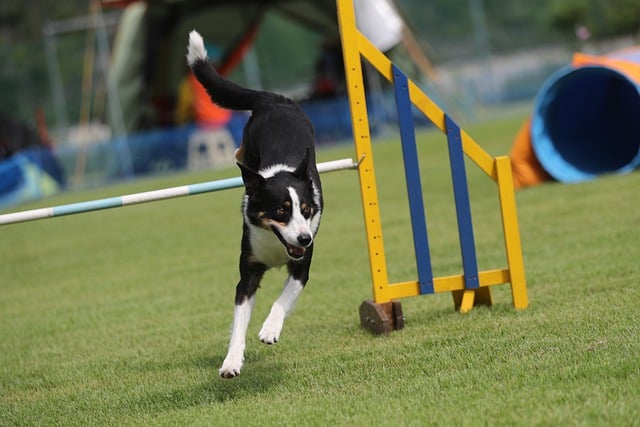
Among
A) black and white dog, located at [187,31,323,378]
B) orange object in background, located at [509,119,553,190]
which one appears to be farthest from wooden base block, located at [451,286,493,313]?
orange object in background, located at [509,119,553,190]

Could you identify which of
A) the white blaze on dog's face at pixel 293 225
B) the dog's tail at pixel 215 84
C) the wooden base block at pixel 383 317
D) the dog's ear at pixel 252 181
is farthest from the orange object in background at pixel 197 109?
the white blaze on dog's face at pixel 293 225

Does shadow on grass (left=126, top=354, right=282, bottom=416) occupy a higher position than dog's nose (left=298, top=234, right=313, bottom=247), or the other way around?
dog's nose (left=298, top=234, right=313, bottom=247)

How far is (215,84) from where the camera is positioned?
229 inches

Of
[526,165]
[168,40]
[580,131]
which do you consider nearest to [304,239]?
[526,165]

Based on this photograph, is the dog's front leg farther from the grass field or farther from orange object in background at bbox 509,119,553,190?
orange object in background at bbox 509,119,553,190

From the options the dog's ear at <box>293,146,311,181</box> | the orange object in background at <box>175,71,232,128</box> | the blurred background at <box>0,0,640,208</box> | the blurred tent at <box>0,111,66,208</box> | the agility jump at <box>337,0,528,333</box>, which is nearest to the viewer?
the dog's ear at <box>293,146,311,181</box>

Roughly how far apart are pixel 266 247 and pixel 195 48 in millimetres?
1533

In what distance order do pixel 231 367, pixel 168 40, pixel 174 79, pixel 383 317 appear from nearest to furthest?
pixel 231 367, pixel 383 317, pixel 168 40, pixel 174 79

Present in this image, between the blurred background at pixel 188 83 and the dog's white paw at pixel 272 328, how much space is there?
1370 centimetres

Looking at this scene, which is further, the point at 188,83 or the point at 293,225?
the point at 188,83

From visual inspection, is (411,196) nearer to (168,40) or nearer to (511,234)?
(511,234)

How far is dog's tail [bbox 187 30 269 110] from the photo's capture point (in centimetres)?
568

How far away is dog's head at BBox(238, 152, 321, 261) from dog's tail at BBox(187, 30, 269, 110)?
1.17 meters

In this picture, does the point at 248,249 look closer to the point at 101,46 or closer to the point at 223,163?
the point at 223,163
